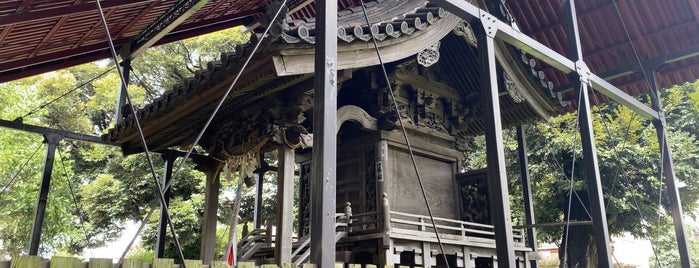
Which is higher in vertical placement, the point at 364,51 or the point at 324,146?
the point at 364,51

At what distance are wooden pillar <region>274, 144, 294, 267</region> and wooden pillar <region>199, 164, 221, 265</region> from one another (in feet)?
7.15

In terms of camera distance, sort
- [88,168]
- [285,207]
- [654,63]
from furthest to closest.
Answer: [88,168] < [654,63] < [285,207]

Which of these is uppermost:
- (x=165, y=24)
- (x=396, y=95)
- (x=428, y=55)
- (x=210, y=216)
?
(x=165, y=24)

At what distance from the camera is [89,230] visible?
16.1 m

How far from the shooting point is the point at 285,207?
5.67 meters

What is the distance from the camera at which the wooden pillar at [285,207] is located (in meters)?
5.51

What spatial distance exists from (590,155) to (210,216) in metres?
5.52

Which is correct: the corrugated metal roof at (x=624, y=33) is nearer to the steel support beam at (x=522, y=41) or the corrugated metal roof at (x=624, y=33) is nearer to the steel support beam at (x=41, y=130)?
the steel support beam at (x=522, y=41)

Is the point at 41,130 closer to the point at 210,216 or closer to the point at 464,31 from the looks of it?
the point at 210,216

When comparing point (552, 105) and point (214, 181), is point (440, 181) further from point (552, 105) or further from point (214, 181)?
point (214, 181)

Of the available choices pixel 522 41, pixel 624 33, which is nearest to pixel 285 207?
pixel 522 41

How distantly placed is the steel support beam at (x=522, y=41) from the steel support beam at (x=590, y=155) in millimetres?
202

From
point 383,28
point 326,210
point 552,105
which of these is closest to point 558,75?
point 552,105

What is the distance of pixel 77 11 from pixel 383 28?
389 cm
